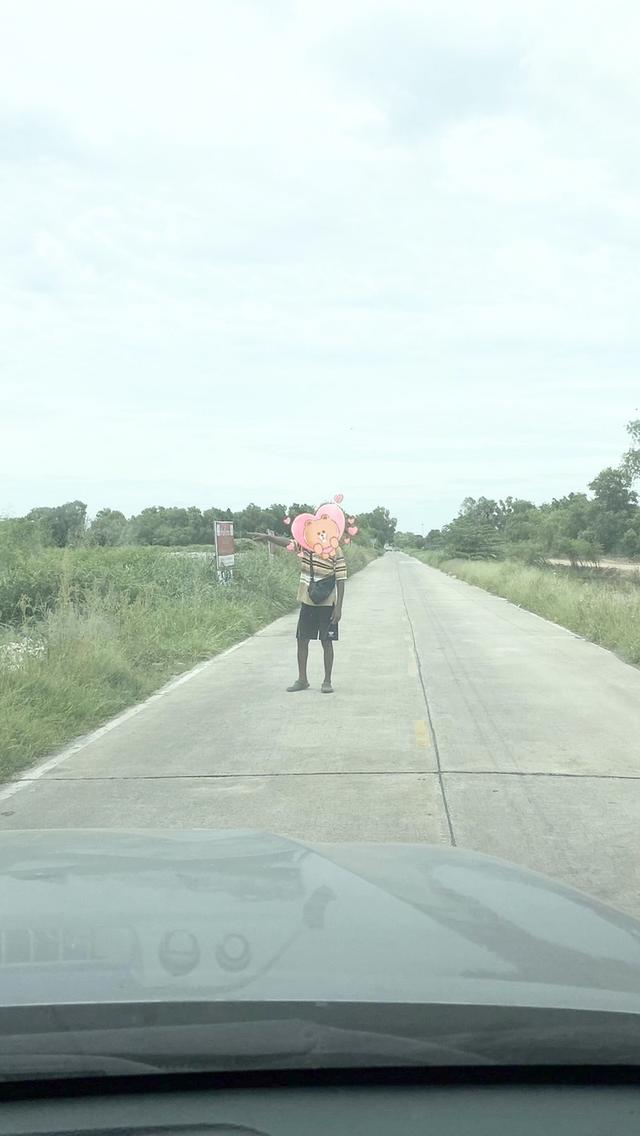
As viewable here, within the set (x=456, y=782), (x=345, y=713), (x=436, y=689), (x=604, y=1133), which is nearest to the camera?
(x=604, y=1133)

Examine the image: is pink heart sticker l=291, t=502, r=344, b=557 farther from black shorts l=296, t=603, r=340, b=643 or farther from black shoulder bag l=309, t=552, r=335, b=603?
black shorts l=296, t=603, r=340, b=643

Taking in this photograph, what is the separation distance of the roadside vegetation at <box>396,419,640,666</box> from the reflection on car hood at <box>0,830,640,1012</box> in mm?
13957

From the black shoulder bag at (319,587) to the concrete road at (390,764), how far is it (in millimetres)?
1143

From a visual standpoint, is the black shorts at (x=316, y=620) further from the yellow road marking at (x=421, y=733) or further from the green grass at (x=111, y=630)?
the green grass at (x=111, y=630)

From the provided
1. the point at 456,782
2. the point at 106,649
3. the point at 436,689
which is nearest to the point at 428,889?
the point at 456,782

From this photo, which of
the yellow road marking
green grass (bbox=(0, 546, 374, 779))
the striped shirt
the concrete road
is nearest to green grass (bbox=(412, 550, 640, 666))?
the concrete road

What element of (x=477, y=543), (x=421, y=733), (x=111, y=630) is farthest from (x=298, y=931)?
(x=477, y=543)

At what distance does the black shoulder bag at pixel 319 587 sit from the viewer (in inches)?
460

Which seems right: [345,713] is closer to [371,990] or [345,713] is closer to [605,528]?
[371,990]

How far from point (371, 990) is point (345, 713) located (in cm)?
862

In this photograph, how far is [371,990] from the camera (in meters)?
2.16

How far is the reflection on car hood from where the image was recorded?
2.18 metres

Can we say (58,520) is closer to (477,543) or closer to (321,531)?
(321,531)

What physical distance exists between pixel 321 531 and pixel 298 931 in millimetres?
9216
